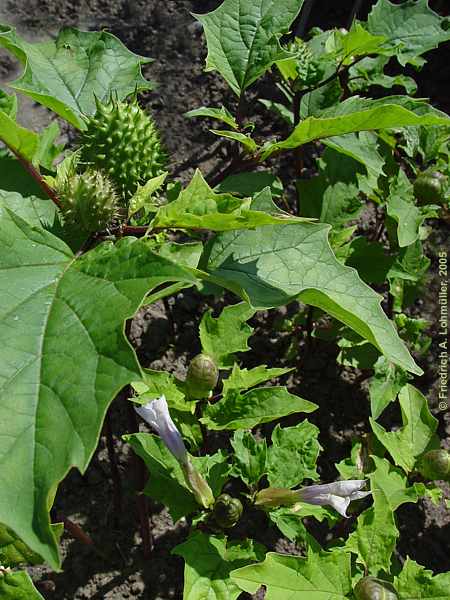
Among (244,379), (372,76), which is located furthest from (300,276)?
(372,76)

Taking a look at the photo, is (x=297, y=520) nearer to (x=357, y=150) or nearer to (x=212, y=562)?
(x=212, y=562)

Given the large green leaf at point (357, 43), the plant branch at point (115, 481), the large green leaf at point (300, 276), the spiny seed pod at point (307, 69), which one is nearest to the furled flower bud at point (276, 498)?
A: the plant branch at point (115, 481)

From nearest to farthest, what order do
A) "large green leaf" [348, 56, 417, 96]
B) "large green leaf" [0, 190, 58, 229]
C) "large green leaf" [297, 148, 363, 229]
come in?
"large green leaf" [0, 190, 58, 229] → "large green leaf" [297, 148, 363, 229] → "large green leaf" [348, 56, 417, 96]

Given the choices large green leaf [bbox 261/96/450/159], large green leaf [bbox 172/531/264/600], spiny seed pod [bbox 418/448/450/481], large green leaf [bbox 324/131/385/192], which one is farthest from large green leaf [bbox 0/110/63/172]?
spiny seed pod [bbox 418/448/450/481]

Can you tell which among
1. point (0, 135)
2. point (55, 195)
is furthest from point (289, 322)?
point (0, 135)

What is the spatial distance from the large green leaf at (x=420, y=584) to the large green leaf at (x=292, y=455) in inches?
12.9

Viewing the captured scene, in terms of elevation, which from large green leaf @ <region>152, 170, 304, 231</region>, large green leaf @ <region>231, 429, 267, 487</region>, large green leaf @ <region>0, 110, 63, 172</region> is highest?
large green leaf @ <region>0, 110, 63, 172</region>

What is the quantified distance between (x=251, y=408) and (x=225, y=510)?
0.91 ft

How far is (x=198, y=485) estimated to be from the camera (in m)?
1.63

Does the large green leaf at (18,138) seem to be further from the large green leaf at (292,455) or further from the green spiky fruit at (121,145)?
the large green leaf at (292,455)

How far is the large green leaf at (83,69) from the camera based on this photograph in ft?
5.68

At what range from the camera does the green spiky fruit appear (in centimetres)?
143

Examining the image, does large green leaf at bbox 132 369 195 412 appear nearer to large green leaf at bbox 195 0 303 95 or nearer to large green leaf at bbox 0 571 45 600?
large green leaf at bbox 0 571 45 600

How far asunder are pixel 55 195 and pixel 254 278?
1.62 feet
